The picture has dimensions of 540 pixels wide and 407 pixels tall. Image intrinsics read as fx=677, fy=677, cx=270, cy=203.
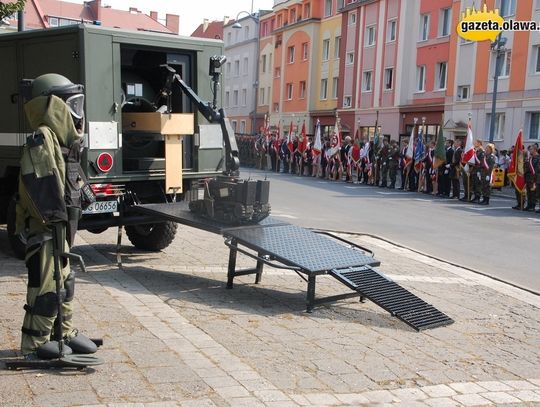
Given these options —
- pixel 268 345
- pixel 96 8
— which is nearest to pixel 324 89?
pixel 96 8

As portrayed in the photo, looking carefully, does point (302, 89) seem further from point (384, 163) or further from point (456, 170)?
point (456, 170)

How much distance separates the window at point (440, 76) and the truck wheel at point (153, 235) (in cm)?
3046

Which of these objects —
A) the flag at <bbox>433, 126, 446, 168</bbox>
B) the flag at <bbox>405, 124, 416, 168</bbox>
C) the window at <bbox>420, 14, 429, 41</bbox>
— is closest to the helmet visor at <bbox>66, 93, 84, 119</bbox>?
the flag at <bbox>433, 126, 446, 168</bbox>

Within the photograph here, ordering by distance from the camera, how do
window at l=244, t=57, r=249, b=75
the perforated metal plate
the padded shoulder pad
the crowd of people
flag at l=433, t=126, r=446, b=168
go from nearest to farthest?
the padded shoulder pad, the perforated metal plate, the crowd of people, flag at l=433, t=126, r=446, b=168, window at l=244, t=57, r=249, b=75

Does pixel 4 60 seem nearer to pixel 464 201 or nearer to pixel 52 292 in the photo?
pixel 52 292

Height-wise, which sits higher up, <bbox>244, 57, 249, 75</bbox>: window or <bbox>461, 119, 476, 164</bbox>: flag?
<bbox>244, 57, 249, 75</bbox>: window

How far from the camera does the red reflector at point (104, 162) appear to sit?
7.77m

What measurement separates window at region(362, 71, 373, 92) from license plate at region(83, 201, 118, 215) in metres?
37.9

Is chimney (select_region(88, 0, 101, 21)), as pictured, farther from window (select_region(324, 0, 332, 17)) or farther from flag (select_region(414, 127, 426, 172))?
flag (select_region(414, 127, 426, 172))

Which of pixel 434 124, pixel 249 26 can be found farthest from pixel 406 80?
pixel 249 26

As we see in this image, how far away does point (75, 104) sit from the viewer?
4.51m

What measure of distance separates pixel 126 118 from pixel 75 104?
397 centimetres

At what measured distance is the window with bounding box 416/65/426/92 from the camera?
38812 mm

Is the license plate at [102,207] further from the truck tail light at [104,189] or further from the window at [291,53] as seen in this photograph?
the window at [291,53]
